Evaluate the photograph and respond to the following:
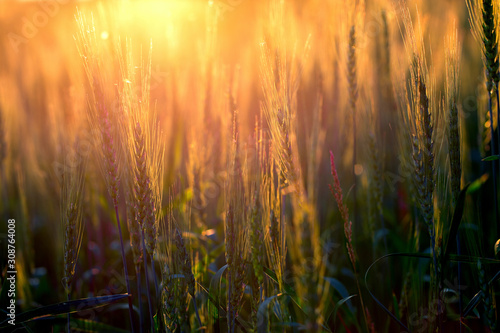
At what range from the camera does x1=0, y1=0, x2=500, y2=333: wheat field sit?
124cm

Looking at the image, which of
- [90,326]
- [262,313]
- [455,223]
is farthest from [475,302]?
[90,326]

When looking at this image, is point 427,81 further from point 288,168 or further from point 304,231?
point 304,231

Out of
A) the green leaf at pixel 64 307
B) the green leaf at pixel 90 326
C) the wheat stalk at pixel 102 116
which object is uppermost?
the wheat stalk at pixel 102 116

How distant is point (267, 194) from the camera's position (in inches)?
50.8

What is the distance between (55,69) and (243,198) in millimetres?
3311

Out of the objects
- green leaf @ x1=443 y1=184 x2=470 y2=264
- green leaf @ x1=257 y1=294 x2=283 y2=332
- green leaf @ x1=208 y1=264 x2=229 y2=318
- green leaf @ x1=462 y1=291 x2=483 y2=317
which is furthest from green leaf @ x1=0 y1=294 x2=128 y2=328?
green leaf @ x1=462 y1=291 x2=483 y2=317

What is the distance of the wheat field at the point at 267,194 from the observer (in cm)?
124

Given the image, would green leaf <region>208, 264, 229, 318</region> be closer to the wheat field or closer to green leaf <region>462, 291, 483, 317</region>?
the wheat field

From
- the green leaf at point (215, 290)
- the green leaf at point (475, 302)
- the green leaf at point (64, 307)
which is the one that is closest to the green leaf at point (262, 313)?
the green leaf at point (215, 290)

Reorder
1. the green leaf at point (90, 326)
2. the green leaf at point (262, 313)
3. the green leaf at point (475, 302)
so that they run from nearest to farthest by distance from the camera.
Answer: the green leaf at point (262, 313), the green leaf at point (475, 302), the green leaf at point (90, 326)

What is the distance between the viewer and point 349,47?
1.91 metres

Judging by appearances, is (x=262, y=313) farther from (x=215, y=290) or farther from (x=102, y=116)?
(x=102, y=116)

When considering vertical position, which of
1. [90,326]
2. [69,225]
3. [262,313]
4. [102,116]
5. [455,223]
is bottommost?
[90,326]

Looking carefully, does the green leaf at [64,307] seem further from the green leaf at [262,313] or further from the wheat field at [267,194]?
the green leaf at [262,313]
